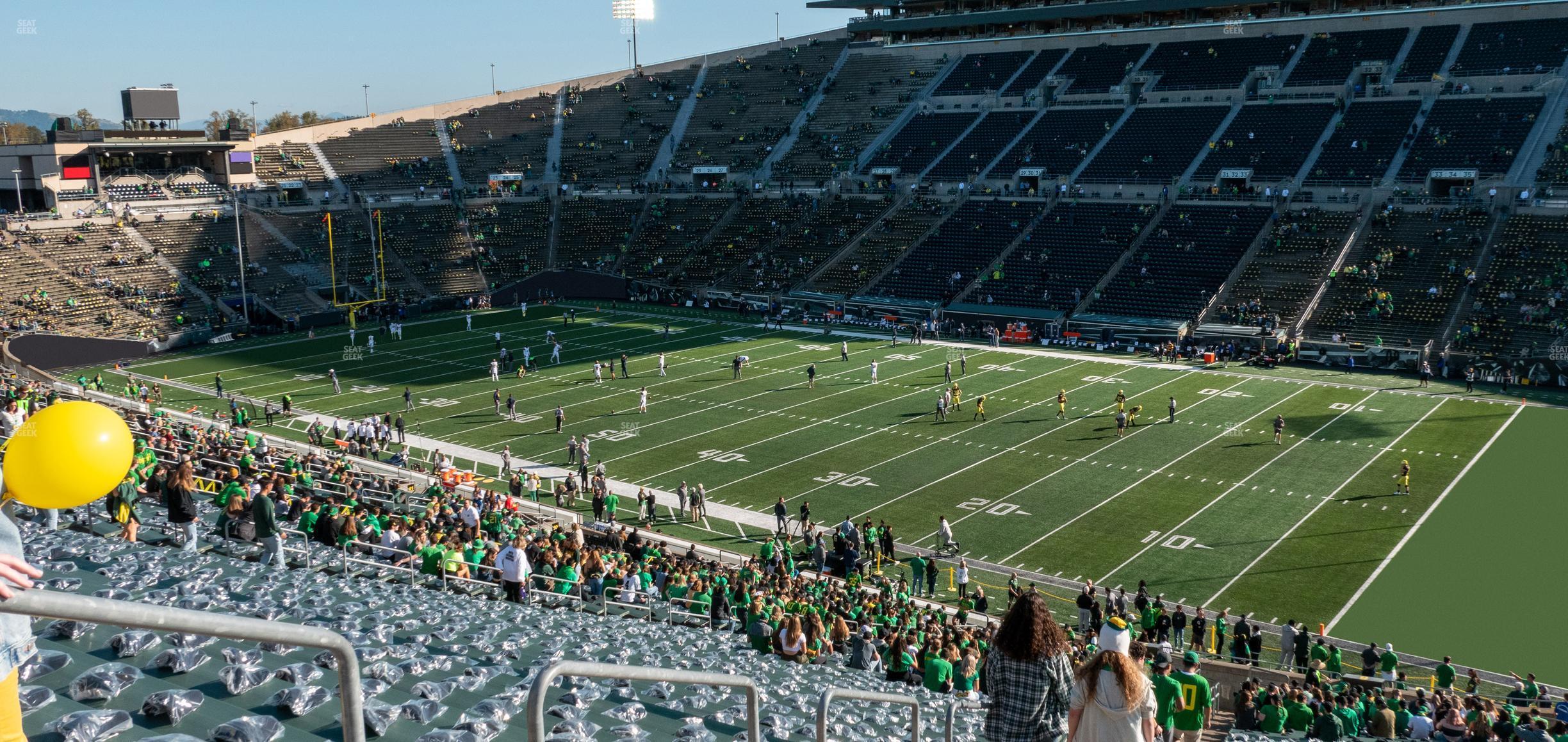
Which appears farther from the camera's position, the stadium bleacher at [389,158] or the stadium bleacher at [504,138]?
the stadium bleacher at [504,138]

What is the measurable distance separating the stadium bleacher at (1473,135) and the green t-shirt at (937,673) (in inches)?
1772

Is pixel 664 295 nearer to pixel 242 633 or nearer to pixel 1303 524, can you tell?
pixel 1303 524

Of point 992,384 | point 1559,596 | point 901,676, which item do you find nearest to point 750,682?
point 901,676

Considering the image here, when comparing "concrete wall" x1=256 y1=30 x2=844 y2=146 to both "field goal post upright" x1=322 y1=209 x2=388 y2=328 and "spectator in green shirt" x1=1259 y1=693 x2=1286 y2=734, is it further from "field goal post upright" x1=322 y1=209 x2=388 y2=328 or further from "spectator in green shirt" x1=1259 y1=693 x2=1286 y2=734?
"spectator in green shirt" x1=1259 y1=693 x2=1286 y2=734

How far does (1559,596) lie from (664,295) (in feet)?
148

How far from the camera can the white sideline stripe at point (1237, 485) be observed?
2347cm

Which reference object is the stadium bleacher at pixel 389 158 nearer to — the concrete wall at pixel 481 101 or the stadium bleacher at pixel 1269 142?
the concrete wall at pixel 481 101

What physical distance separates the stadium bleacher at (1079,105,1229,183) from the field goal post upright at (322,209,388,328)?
34743mm

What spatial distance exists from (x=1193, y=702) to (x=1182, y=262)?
42.5 m

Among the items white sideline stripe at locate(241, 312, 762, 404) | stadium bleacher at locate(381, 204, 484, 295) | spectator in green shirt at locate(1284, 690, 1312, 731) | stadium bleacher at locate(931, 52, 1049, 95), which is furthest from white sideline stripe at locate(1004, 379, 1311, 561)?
stadium bleacher at locate(381, 204, 484, 295)

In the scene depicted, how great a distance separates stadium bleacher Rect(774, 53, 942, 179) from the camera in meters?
68.2

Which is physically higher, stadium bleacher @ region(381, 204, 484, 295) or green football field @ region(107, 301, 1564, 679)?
stadium bleacher @ region(381, 204, 484, 295)

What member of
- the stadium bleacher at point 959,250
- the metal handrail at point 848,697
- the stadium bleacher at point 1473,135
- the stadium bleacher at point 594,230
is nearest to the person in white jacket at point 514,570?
the metal handrail at point 848,697

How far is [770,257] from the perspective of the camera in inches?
2382
